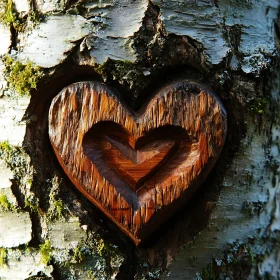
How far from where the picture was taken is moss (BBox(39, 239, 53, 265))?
149 cm

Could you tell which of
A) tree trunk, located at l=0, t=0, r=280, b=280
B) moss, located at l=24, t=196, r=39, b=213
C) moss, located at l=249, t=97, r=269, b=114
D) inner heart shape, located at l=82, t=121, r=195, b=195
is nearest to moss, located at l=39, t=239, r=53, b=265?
tree trunk, located at l=0, t=0, r=280, b=280

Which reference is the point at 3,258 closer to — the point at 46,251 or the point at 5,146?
the point at 46,251

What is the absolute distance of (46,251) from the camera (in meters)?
1.50

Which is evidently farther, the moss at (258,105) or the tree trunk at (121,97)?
the moss at (258,105)

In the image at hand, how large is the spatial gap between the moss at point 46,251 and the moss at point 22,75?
466mm

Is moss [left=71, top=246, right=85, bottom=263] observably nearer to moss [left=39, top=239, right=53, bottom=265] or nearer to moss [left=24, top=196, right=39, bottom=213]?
moss [left=39, top=239, right=53, bottom=265]

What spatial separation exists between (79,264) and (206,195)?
450mm

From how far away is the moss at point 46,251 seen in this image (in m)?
1.49

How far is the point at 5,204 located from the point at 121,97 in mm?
494

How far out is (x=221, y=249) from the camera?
61.8 inches

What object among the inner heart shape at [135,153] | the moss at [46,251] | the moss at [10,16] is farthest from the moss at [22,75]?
the moss at [46,251]

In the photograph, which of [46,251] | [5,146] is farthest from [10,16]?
[46,251]

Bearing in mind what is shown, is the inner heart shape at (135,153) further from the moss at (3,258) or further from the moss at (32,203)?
the moss at (3,258)

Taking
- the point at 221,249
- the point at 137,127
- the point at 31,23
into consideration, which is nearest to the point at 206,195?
the point at 221,249
